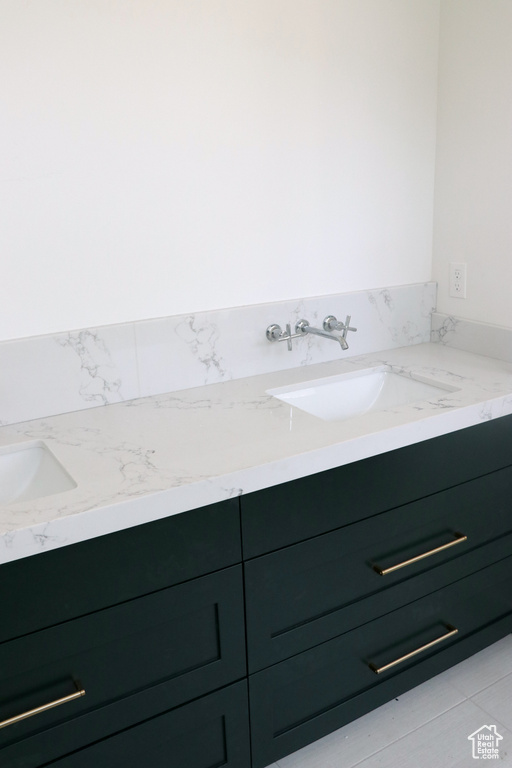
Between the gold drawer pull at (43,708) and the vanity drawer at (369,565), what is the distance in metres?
0.35

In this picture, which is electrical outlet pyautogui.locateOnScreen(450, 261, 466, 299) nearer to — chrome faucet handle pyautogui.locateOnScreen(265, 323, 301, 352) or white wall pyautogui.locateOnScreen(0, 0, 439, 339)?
white wall pyautogui.locateOnScreen(0, 0, 439, 339)

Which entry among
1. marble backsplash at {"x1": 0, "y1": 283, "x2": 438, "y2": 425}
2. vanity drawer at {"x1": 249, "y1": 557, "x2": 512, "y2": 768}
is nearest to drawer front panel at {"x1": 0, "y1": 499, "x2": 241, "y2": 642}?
vanity drawer at {"x1": 249, "y1": 557, "x2": 512, "y2": 768}

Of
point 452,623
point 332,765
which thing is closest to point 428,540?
point 452,623

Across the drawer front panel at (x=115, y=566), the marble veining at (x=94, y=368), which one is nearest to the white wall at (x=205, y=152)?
the marble veining at (x=94, y=368)

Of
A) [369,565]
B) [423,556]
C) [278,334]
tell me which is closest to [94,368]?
[278,334]

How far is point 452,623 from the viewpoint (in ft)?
5.76

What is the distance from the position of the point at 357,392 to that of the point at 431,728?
2.91ft

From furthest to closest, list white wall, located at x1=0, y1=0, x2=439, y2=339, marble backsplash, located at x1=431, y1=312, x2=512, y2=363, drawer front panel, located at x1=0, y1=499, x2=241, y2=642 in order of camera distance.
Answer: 1. marble backsplash, located at x1=431, y1=312, x2=512, y2=363
2. white wall, located at x1=0, y1=0, x2=439, y2=339
3. drawer front panel, located at x1=0, y1=499, x2=241, y2=642

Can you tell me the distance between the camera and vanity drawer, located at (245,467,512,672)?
54.1 inches

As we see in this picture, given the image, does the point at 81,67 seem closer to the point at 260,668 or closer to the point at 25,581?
the point at 25,581

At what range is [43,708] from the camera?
1.15 m

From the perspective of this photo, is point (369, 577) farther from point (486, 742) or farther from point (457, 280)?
point (457, 280)

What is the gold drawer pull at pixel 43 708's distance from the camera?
1.12m

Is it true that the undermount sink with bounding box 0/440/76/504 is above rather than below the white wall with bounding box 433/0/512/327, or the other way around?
below
